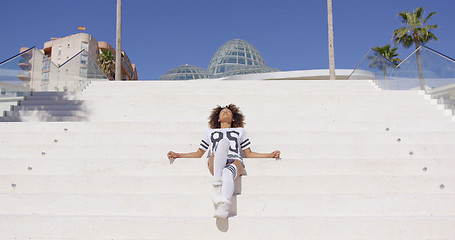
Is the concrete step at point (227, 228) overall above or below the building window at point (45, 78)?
below

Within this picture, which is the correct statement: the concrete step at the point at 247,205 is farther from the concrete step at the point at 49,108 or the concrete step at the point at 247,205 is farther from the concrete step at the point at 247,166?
the concrete step at the point at 49,108

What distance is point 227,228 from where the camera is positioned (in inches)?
97.6

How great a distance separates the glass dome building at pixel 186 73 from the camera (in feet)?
123

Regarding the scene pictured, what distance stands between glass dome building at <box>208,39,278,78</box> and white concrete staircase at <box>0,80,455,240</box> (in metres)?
33.1

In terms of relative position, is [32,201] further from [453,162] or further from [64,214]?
[453,162]

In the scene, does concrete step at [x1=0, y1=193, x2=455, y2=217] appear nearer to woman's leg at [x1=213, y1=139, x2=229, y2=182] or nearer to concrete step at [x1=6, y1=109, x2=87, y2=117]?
woman's leg at [x1=213, y1=139, x2=229, y2=182]

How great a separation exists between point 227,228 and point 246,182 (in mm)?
570

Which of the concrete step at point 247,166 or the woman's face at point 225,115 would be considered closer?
the concrete step at point 247,166

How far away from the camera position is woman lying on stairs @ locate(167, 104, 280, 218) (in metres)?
2.50

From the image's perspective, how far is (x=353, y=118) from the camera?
4820mm

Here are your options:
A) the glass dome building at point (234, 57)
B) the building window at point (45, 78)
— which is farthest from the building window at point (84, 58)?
the glass dome building at point (234, 57)

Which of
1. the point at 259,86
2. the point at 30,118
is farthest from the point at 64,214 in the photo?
the point at 259,86

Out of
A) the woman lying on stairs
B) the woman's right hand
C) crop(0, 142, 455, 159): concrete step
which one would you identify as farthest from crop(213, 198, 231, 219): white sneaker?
crop(0, 142, 455, 159): concrete step

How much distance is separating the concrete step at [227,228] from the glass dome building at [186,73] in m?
35.1
